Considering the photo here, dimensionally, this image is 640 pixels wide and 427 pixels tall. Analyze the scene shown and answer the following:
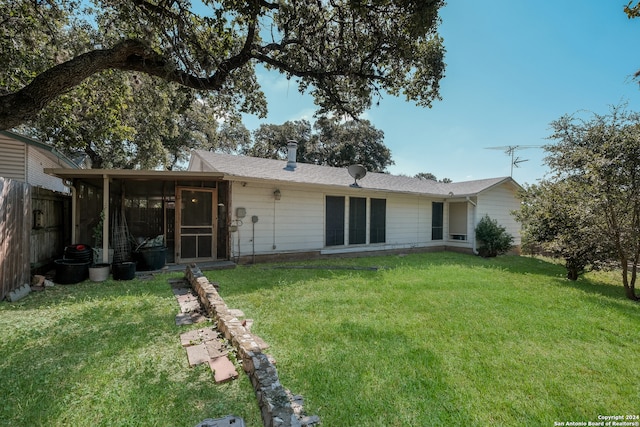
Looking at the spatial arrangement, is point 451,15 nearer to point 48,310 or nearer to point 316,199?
point 316,199

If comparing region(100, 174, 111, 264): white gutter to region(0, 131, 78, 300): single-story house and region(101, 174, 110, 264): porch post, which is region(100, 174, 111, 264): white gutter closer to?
region(101, 174, 110, 264): porch post

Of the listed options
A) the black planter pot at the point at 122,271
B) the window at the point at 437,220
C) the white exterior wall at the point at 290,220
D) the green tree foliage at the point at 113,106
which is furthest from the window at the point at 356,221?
the black planter pot at the point at 122,271

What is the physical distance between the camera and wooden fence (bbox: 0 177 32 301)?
467 cm

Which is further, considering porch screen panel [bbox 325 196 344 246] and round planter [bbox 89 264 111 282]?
porch screen panel [bbox 325 196 344 246]

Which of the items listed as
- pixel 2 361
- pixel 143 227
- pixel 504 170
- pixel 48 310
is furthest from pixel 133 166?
pixel 504 170

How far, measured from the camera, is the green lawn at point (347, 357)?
2.28 meters

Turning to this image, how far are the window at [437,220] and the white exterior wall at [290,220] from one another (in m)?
2.04

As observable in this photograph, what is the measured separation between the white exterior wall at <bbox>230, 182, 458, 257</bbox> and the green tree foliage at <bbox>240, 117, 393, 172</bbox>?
16.4 m

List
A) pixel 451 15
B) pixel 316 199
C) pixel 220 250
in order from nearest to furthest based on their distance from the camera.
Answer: pixel 451 15 < pixel 220 250 < pixel 316 199

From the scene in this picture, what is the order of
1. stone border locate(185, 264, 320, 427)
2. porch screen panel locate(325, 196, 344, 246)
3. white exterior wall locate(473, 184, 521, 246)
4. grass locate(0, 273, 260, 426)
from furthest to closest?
1. white exterior wall locate(473, 184, 521, 246)
2. porch screen panel locate(325, 196, 344, 246)
3. grass locate(0, 273, 260, 426)
4. stone border locate(185, 264, 320, 427)

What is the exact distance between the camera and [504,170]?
61.9ft

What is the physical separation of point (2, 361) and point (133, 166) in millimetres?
17534

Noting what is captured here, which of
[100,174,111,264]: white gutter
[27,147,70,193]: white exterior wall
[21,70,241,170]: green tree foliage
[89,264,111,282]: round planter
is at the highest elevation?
[21,70,241,170]: green tree foliage

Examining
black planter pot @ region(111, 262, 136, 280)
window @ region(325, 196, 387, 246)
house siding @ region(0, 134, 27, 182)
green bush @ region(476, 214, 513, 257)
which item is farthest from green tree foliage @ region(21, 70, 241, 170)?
green bush @ region(476, 214, 513, 257)
